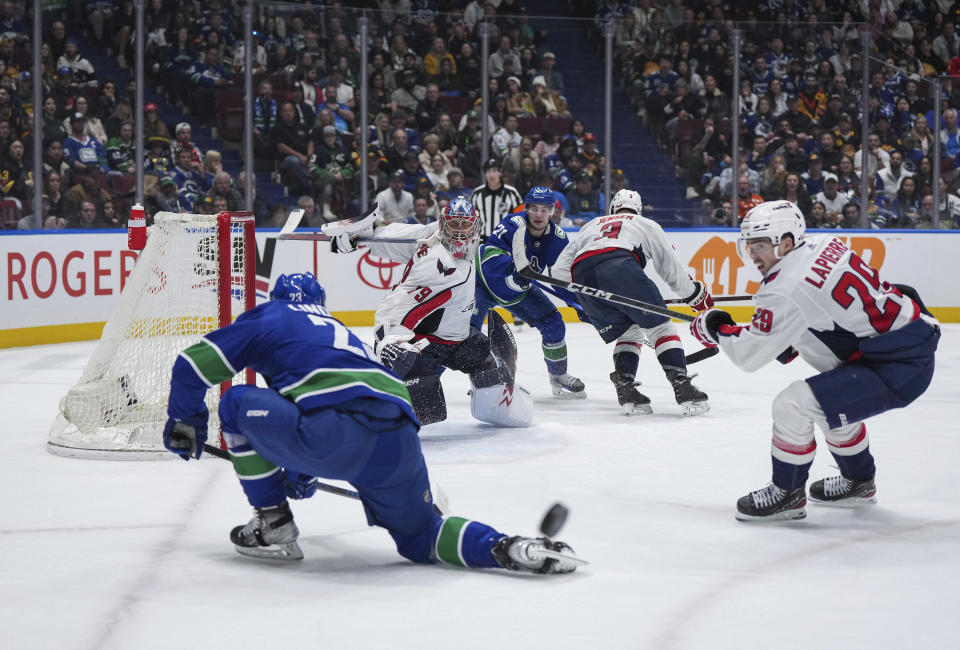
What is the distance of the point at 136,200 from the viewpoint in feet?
28.2

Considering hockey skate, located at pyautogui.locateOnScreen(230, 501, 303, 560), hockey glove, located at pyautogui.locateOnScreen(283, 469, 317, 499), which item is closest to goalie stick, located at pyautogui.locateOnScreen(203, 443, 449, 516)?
hockey glove, located at pyautogui.locateOnScreen(283, 469, 317, 499)

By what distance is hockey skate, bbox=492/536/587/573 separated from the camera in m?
3.12

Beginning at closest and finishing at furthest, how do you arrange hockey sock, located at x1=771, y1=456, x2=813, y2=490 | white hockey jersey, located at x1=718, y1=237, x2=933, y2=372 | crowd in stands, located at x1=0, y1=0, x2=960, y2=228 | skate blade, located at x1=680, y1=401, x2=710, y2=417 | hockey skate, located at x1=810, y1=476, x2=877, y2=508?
1. white hockey jersey, located at x1=718, y1=237, x2=933, y2=372
2. hockey sock, located at x1=771, y1=456, x2=813, y2=490
3. hockey skate, located at x1=810, y1=476, x2=877, y2=508
4. skate blade, located at x1=680, y1=401, x2=710, y2=417
5. crowd in stands, located at x1=0, y1=0, x2=960, y2=228

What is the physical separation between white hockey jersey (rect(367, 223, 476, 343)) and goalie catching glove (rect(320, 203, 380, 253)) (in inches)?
12.1

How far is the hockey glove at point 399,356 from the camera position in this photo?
5055mm

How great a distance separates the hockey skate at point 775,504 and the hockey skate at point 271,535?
4.69 feet

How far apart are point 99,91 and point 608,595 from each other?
6569mm

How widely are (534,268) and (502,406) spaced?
117cm

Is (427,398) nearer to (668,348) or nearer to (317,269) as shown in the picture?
(668,348)

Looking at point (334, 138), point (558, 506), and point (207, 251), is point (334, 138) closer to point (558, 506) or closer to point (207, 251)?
point (207, 251)

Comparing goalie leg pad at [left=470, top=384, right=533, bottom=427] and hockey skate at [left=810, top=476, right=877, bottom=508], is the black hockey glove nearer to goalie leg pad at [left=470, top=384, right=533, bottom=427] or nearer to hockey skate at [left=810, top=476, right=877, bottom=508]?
goalie leg pad at [left=470, top=384, right=533, bottom=427]

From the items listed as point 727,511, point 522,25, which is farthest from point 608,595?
point 522,25

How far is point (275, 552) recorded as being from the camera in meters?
3.31

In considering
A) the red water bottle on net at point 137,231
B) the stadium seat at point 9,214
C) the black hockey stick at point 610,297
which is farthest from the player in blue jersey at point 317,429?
the stadium seat at point 9,214
